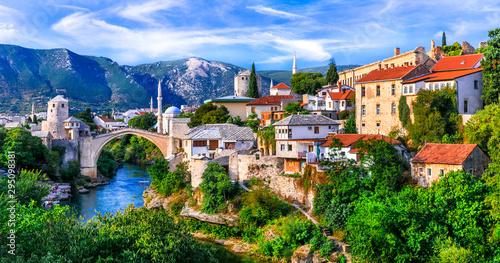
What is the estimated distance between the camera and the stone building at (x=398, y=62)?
132 feet

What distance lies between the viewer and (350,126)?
3722cm

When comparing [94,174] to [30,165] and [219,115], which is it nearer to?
[30,165]

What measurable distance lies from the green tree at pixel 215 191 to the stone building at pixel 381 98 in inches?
475

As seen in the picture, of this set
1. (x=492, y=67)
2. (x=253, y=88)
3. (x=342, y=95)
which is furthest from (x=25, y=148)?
(x=492, y=67)

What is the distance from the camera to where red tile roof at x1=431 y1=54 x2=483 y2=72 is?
103 ft

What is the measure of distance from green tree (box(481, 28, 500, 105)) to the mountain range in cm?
10203

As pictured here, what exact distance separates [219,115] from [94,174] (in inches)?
700

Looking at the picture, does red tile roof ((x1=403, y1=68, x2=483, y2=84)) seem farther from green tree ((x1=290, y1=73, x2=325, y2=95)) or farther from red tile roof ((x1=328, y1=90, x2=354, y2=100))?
green tree ((x1=290, y1=73, x2=325, y2=95))

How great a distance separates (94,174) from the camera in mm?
55625

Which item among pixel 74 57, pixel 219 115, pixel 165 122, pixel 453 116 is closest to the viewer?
pixel 453 116

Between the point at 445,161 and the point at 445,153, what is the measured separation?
833 millimetres

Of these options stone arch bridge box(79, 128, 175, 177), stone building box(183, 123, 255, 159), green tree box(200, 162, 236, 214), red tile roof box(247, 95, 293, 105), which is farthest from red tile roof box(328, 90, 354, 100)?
stone arch bridge box(79, 128, 175, 177)

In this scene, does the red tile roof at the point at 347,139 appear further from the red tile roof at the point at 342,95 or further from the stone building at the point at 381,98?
the red tile roof at the point at 342,95

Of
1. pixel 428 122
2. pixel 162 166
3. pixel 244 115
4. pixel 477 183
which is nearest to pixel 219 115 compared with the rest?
pixel 244 115
